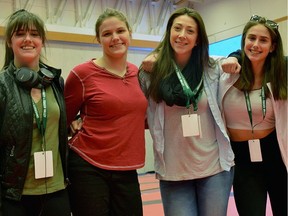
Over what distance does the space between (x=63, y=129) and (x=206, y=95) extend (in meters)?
0.91

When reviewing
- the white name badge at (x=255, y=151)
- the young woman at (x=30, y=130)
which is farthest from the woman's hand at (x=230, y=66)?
the young woman at (x=30, y=130)

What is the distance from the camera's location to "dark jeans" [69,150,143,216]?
1951 millimetres

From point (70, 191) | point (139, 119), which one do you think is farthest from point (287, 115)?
point (70, 191)

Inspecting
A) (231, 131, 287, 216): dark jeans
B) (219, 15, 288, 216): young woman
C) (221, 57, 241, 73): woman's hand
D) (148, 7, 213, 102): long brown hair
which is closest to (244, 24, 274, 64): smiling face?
(219, 15, 288, 216): young woman

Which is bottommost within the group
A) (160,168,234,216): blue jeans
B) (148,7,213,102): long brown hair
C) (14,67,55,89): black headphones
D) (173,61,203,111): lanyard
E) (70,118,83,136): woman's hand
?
(160,168,234,216): blue jeans

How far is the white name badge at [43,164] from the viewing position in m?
1.76

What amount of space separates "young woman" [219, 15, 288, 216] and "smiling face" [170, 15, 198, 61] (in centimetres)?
26

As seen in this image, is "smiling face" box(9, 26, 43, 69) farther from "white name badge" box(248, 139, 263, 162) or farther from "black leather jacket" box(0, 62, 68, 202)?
"white name badge" box(248, 139, 263, 162)

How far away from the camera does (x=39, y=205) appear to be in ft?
5.83

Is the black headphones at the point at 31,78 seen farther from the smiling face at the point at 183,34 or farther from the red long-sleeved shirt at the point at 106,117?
the smiling face at the point at 183,34

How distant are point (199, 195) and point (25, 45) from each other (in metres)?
1.38

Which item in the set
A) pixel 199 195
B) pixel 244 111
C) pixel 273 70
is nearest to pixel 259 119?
pixel 244 111

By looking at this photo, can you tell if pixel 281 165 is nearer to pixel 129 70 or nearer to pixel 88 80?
pixel 129 70

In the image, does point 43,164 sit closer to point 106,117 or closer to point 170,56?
point 106,117
